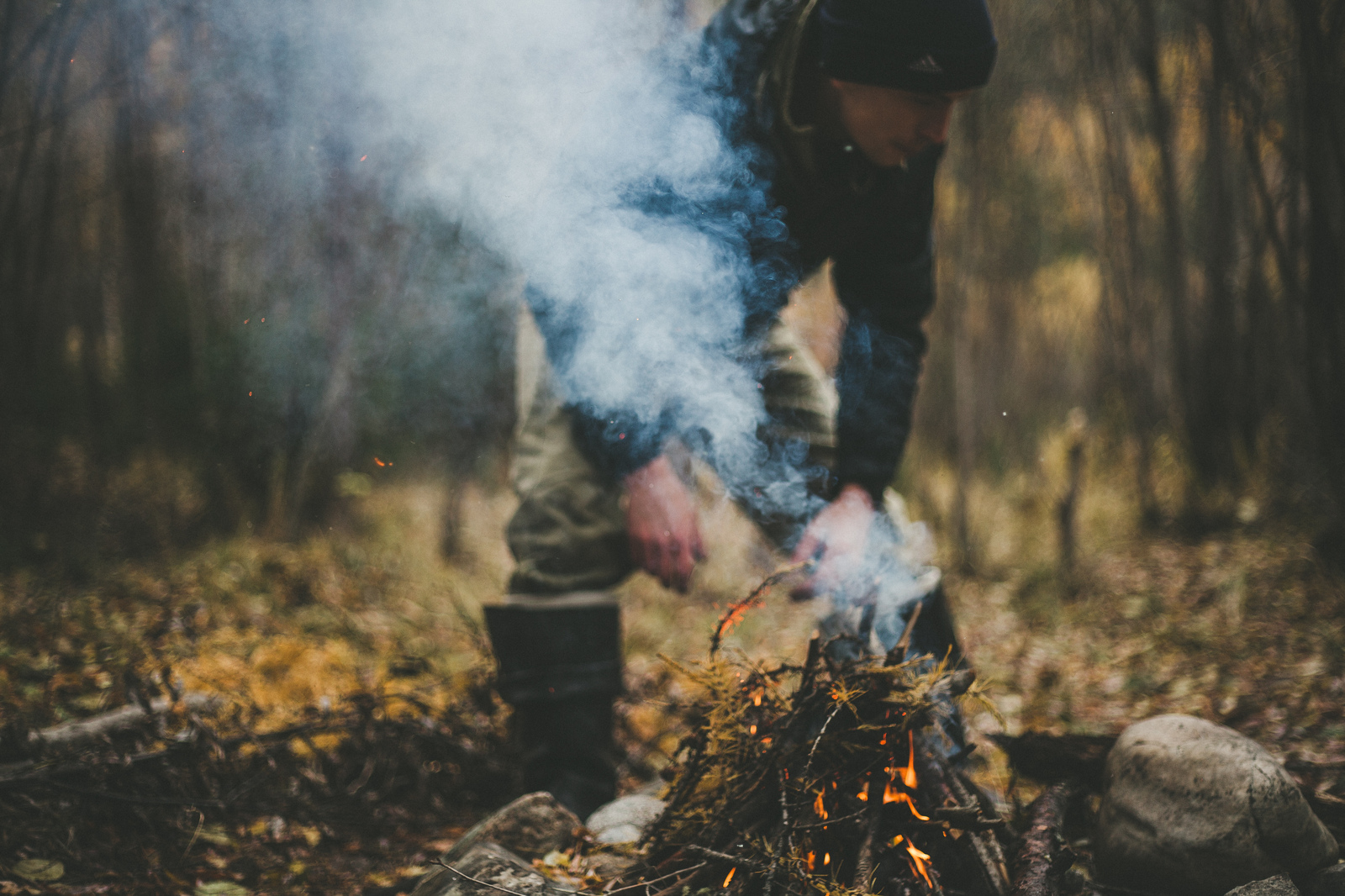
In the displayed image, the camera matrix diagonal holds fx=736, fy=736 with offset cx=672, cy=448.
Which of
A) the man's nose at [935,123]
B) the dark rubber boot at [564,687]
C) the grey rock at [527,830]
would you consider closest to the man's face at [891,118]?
the man's nose at [935,123]

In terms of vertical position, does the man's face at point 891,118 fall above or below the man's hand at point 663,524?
above

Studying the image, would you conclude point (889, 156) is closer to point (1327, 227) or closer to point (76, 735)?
point (1327, 227)

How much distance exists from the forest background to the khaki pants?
25.3 inches

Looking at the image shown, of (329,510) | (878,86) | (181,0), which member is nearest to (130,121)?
(181,0)

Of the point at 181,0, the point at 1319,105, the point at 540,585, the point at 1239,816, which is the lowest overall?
the point at 1239,816

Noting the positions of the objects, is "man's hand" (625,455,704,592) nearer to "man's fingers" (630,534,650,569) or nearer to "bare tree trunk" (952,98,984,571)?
"man's fingers" (630,534,650,569)

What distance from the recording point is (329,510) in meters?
5.01

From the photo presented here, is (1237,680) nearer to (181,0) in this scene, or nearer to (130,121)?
(181,0)

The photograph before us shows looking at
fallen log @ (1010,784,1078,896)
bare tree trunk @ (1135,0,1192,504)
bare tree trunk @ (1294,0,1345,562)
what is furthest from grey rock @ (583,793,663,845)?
bare tree trunk @ (1135,0,1192,504)

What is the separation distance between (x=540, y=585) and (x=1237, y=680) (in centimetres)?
235

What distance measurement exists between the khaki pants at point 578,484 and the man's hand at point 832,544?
11 centimetres

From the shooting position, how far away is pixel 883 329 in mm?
2207

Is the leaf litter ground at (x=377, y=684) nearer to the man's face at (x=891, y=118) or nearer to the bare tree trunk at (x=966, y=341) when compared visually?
the bare tree trunk at (x=966, y=341)

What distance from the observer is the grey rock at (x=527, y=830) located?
57.7 inches
